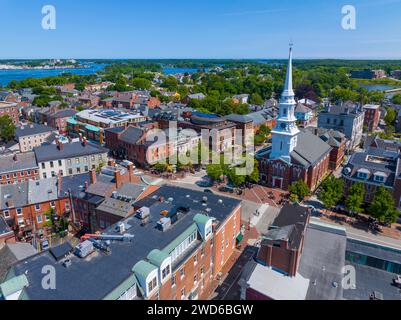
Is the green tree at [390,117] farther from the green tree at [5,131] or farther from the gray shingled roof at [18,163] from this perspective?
the green tree at [5,131]

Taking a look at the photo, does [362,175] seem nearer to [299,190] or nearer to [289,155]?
[299,190]

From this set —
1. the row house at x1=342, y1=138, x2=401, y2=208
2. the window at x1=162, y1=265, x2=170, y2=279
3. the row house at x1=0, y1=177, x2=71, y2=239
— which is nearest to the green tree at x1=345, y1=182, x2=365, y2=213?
the row house at x1=342, y1=138, x2=401, y2=208

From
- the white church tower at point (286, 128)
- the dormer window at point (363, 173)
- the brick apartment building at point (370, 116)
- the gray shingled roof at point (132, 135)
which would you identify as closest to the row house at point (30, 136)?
the gray shingled roof at point (132, 135)

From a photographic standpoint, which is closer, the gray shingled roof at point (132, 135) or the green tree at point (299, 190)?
the green tree at point (299, 190)

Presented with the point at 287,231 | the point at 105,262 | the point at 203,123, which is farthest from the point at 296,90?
the point at 105,262

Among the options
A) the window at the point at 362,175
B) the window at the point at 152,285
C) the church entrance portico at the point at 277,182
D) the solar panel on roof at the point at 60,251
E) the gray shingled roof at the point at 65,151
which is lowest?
the church entrance portico at the point at 277,182

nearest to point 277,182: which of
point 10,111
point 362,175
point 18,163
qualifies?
point 362,175
